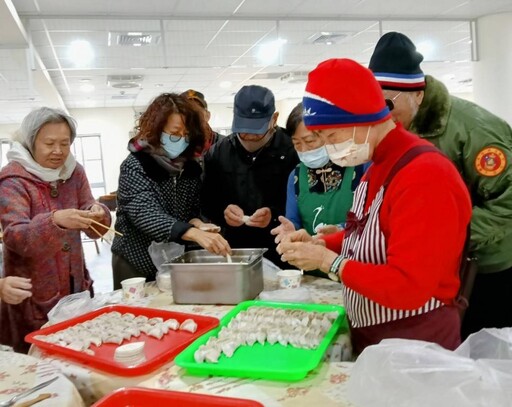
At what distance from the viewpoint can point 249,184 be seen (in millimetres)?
2264

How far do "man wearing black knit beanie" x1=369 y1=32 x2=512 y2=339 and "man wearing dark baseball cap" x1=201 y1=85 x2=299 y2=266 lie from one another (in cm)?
72

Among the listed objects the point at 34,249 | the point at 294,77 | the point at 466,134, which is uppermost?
the point at 294,77

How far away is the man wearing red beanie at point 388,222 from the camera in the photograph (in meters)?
1.01

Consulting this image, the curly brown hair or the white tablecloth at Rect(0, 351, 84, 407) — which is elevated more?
the curly brown hair

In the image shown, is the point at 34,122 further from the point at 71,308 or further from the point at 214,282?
the point at 214,282

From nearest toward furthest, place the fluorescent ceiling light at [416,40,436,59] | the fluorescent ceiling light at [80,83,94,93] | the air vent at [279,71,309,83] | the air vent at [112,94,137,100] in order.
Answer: the fluorescent ceiling light at [416,40,436,59] → the air vent at [279,71,309,83] → the fluorescent ceiling light at [80,83,94,93] → the air vent at [112,94,137,100]

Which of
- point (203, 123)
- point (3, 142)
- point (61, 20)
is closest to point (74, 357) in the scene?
point (203, 123)

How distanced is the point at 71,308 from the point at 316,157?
41.9 inches

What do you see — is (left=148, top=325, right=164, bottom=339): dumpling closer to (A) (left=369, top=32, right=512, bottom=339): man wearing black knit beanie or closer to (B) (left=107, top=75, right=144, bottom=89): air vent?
(A) (left=369, top=32, right=512, bottom=339): man wearing black knit beanie

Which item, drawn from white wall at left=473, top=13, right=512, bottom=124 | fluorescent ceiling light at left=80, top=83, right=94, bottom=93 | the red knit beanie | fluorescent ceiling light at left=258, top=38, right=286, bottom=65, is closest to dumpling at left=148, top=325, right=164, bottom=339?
the red knit beanie

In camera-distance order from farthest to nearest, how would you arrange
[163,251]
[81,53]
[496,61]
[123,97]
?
[123,97] → [81,53] → [496,61] → [163,251]

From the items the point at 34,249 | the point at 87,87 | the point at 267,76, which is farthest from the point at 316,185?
the point at 87,87

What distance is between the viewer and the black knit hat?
60.1 inches

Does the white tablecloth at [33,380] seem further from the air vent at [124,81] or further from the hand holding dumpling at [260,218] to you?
the air vent at [124,81]
